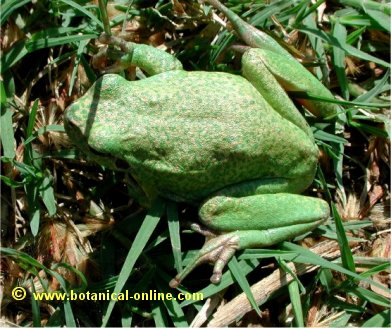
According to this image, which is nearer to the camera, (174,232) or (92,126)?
(92,126)

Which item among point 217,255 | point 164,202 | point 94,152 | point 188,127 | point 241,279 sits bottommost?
point 241,279

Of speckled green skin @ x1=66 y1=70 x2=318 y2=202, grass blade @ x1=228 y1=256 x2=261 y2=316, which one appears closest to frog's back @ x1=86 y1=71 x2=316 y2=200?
speckled green skin @ x1=66 y1=70 x2=318 y2=202

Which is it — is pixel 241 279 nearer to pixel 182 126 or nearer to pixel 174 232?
pixel 174 232

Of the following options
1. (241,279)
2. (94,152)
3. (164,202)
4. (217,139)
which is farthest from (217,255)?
(94,152)

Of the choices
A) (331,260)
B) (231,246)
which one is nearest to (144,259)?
(231,246)

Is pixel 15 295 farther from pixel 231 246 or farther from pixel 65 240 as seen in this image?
pixel 231 246

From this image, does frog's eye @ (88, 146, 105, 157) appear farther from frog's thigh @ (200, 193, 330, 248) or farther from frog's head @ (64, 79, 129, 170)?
frog's thigh @ (200, 193, 330, 248)

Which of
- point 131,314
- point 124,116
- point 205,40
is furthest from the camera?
point 205,40
